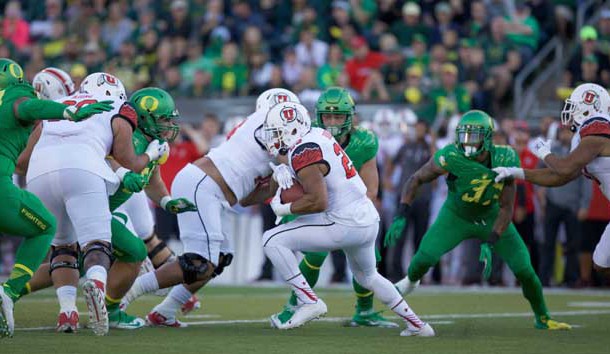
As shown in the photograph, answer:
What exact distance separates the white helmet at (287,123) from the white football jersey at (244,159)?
1.31ft

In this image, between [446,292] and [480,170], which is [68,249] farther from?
[446,292]

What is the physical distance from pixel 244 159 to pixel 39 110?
1799 mm

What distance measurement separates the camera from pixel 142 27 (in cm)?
1997

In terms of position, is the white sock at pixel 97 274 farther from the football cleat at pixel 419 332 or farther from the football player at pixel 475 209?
the football player at pixel 475 209

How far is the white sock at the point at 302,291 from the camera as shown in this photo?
870 cm

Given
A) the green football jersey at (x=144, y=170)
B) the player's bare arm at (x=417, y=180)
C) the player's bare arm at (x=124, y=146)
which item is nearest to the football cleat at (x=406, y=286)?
the player's bare arm at (x=417, y=180)

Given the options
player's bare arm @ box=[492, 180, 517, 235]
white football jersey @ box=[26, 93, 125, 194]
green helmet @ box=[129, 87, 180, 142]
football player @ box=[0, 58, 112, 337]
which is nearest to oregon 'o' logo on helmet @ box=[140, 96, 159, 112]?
green helmet @ box=[129, 87, 180, 142]

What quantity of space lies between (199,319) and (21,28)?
11443 millimetres

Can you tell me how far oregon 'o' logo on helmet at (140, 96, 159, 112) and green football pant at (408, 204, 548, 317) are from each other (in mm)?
2294

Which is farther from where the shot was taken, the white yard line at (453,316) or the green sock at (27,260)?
the white yard line at (453,316)

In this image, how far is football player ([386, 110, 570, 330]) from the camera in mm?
9680

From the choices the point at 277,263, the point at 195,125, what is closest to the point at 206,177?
the point at 277,263

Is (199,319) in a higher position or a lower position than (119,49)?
lower

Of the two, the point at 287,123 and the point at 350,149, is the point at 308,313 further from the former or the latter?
the point at 350,149
